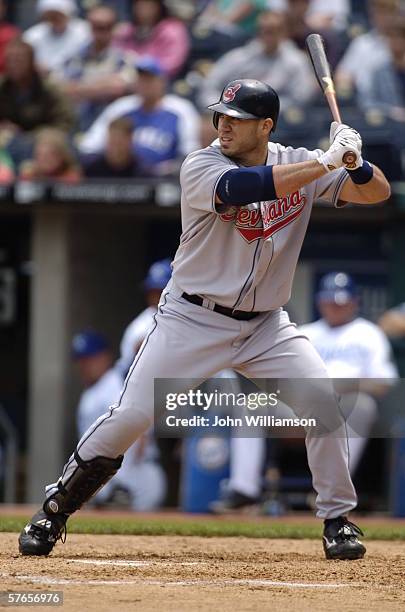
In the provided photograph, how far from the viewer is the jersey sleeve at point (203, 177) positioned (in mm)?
4503

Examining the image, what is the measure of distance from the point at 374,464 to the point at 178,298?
4.00m

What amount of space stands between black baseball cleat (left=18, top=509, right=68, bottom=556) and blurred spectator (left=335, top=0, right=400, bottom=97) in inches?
230

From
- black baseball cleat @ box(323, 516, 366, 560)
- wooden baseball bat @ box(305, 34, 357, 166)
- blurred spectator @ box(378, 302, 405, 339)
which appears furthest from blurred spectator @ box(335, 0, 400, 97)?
black baseball cleat @ box(323, 516, 366, 560)

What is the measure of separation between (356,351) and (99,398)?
1.90 m

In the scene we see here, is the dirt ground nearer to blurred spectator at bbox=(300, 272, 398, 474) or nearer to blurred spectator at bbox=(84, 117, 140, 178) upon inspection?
blurred spectator at bbox=(300, 272, 398, 474)

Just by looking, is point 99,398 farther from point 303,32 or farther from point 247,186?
point 247,186

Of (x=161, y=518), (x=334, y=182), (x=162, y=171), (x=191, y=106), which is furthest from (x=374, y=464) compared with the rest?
(x=334, y=182)

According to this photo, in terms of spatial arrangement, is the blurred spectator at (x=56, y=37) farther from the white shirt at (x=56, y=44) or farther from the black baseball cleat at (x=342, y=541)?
the black baseball cleat at (x=342, y=541)

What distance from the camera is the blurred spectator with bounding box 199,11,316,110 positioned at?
990 cm

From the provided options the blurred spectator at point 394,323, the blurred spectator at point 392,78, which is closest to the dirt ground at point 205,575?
the blurred spectator at point 394,323

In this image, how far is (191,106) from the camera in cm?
992

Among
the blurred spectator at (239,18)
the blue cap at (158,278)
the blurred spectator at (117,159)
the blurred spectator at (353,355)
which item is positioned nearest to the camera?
the blurred spectator at (353,355)

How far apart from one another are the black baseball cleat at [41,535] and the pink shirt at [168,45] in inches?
263

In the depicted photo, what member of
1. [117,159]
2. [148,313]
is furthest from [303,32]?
[148,313]
